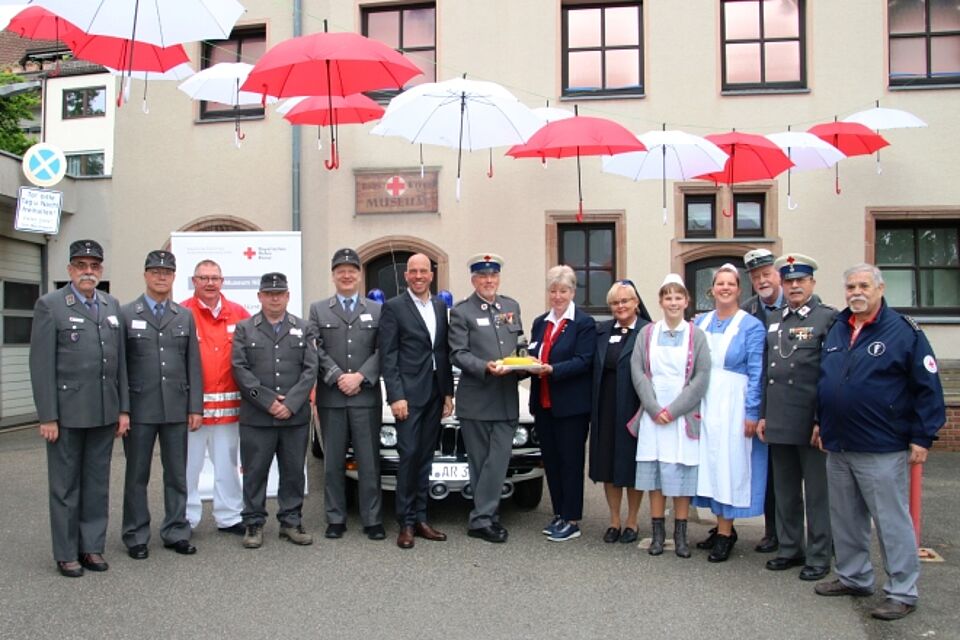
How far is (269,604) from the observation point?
465 cm

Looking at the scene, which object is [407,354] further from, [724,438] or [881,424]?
[881,424]

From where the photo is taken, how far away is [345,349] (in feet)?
20.0

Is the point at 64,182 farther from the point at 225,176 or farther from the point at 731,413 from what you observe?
the point at 731,413


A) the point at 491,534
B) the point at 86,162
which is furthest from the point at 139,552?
the point at 86,162

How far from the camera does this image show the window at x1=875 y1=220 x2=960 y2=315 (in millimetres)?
11711

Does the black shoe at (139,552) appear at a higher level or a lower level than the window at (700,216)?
lower

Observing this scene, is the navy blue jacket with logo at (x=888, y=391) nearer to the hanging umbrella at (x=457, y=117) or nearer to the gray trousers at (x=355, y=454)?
the gray trousers at (x=355, y=454)

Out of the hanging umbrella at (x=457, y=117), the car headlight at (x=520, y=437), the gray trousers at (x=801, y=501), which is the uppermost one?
the hanging umbrella at (x=457, y=117)

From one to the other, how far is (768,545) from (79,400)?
15.5 ft

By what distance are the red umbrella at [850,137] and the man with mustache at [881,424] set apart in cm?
614

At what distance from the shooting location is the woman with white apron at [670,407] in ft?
18.1

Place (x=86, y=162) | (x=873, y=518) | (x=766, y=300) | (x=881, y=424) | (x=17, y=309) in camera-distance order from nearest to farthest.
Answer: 1. (x=881, y=424)
2. (x=873, y=518)
3. (x=766, y=300)
4. (x=17, y=309)
5. (x=86, y=162)

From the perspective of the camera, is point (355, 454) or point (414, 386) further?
point (355, 454)

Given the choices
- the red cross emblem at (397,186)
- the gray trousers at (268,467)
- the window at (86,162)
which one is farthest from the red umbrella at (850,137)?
the window at (86,162)
